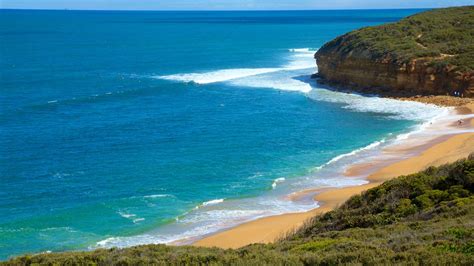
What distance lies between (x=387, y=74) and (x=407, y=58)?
8.48 feet

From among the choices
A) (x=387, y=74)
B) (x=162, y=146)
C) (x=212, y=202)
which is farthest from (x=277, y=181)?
(x=387, y=74)

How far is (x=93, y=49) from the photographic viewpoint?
316ft

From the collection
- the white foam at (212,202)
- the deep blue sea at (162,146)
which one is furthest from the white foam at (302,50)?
the white foam at (212,202)

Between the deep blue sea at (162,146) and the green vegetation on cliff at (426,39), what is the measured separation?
5.29 meters

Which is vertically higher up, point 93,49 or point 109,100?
point 93,49

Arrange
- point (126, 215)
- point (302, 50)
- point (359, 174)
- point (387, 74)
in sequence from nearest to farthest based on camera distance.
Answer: point (126, 215) < point (359, 174) < point (387, 74) < point (302, 50)

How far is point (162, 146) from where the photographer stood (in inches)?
1454

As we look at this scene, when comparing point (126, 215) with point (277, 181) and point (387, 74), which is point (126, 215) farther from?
point (387, 74)

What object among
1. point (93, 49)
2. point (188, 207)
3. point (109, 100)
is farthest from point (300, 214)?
point (93, 49)

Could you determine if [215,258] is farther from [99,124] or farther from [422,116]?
[422,116]

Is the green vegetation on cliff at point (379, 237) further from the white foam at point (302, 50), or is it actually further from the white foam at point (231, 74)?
the white foam at point (302, 50)

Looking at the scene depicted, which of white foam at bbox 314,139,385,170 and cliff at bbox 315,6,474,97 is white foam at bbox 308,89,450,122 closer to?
cliff at bbox 315,6,474,97

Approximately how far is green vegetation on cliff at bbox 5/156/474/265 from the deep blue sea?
23.2 feet

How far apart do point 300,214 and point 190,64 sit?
55.6m
